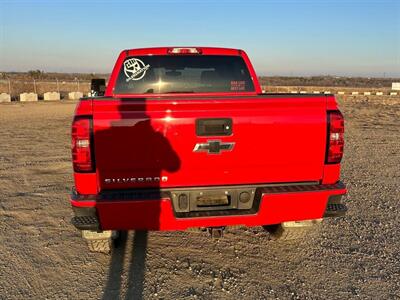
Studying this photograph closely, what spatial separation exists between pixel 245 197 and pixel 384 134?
1148 centimetres

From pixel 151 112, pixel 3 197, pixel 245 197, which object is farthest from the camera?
pixel 3 197

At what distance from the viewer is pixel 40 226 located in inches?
187

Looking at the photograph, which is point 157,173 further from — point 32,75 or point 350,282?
point 32,75

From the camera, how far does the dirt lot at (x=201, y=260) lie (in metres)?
3.28

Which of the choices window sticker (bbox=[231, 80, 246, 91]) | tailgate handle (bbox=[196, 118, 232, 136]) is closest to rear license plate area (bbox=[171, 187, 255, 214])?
tailgate handle (bbox=[196, 118, 232, 136])

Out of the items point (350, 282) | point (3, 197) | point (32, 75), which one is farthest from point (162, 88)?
point (32, 75)

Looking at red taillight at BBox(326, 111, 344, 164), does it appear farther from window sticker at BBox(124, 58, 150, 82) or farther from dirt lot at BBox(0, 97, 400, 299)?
window sticker at BBox(124, 58, 150, 82)

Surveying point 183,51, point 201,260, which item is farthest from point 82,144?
point 183,51

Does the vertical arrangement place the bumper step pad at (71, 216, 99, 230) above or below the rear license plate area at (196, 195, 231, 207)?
below

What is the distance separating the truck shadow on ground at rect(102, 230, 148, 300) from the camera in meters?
3.23

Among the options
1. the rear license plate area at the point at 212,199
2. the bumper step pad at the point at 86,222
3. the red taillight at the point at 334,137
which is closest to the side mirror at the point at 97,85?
the bumper step pad at the point at 86,222

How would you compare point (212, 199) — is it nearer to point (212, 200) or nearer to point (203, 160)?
point (212, 200)

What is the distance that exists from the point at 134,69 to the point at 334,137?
244cm

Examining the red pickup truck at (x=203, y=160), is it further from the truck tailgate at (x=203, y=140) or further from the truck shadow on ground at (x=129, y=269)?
the truck shadow on ground at (x=129, y=269)
